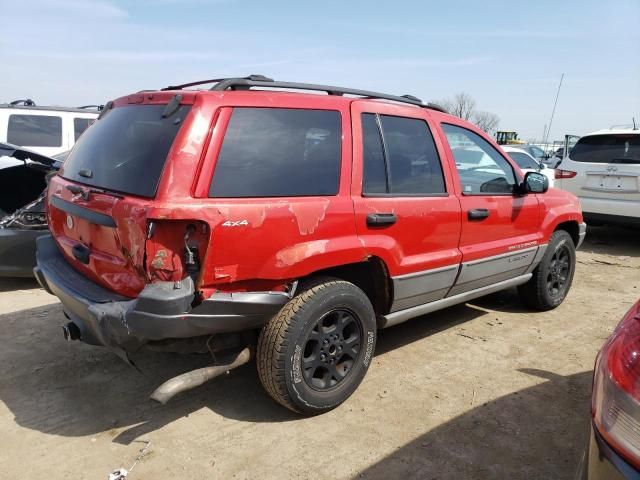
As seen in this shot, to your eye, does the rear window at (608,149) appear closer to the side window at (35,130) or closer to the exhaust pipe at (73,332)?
the exhaust pipe at (73,332)

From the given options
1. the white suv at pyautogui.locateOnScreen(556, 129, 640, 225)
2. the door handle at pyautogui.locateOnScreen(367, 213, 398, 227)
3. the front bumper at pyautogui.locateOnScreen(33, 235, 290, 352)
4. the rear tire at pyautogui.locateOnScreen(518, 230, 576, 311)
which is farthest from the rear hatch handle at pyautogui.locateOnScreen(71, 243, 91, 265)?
the white suv at pyautogui.locateOnScreen(556, 129, 640, 225)

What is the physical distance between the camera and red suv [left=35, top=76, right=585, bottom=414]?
2.46 metres

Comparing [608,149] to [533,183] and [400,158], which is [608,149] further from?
[400,158]

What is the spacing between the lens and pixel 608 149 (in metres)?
7.45

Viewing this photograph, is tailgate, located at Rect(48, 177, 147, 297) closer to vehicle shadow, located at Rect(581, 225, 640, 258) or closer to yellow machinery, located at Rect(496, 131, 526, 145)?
vehicle shadow, located at Rect(581, 225, 640, 258)

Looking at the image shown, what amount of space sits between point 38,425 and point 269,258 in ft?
5.43

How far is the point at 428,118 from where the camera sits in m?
3.71

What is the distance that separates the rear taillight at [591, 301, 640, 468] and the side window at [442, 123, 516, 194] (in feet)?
7.37

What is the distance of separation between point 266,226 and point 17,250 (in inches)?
139

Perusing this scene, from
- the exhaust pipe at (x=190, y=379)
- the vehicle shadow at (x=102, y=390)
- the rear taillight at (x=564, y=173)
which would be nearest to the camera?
the exhaust pipe at (x=190, y=379)

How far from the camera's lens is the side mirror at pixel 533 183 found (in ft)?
13.8

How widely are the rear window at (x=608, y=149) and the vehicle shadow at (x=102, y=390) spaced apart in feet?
16.5

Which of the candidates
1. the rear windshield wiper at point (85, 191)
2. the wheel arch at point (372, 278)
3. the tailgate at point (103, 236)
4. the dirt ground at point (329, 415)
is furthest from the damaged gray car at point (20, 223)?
the wheel arch at point (372, 278)

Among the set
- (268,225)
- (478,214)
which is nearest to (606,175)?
(478,214)
